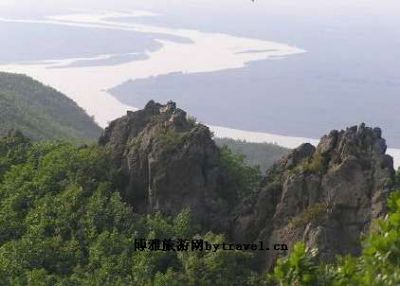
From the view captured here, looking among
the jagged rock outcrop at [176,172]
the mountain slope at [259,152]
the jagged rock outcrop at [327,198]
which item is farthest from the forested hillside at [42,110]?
the jagged rock outcrop at [327,198]

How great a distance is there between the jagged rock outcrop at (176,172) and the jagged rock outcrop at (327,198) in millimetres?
1022

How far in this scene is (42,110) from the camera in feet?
222

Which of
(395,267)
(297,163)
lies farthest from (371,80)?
(395,267)

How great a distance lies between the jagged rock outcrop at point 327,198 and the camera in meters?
14.7

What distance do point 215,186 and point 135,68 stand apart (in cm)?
12269

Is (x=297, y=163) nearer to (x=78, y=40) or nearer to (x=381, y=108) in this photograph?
(x=381, y=108)

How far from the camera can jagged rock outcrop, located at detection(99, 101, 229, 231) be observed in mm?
17344

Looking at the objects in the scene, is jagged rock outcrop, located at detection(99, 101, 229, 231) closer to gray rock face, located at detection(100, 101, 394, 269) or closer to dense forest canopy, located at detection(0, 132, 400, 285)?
gray rock face, located at detection(100, 101, 394, 269)

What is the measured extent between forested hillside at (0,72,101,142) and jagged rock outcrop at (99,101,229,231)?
32397 millimetres

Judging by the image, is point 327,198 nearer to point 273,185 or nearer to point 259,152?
point 273,185

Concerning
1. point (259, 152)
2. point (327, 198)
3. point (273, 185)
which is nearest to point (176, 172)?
point (273, 185)

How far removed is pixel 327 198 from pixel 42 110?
2195 inches

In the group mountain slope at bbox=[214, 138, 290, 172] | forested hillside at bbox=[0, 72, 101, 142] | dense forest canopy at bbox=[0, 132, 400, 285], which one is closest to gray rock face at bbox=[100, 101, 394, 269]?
dense forest canopy at bbox=[0, 132, 400, 285]

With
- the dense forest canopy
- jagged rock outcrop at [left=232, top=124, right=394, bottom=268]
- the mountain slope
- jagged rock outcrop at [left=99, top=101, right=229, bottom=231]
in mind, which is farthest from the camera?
A: the mountain slope
